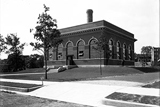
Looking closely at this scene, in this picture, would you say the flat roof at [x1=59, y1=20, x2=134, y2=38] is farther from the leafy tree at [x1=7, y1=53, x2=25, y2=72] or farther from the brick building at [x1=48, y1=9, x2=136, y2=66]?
the leafy tree at [x1=7, y1=53, x2=25, y2=72]

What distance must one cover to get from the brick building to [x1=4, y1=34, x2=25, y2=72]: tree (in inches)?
340

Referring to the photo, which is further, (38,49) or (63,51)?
(63,51)

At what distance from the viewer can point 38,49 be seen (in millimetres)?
19312

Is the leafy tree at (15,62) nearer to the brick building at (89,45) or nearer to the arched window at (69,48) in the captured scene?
the brick building at (89,45)

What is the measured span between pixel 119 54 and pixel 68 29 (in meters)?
14.0

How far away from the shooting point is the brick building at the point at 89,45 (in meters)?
33.4

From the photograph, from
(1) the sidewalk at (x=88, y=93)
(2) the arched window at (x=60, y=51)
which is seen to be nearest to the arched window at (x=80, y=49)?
(2) the arched window at (x=60, y=51)

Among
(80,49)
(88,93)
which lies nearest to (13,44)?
(80,49)

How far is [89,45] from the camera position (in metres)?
34.2

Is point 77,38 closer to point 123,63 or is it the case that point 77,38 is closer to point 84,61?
point 84,61

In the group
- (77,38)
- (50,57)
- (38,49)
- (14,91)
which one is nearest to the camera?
(14,91)

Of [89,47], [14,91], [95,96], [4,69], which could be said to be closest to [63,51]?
[89,47]

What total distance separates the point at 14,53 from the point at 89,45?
840 inches

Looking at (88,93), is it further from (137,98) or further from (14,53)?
(14,53)
